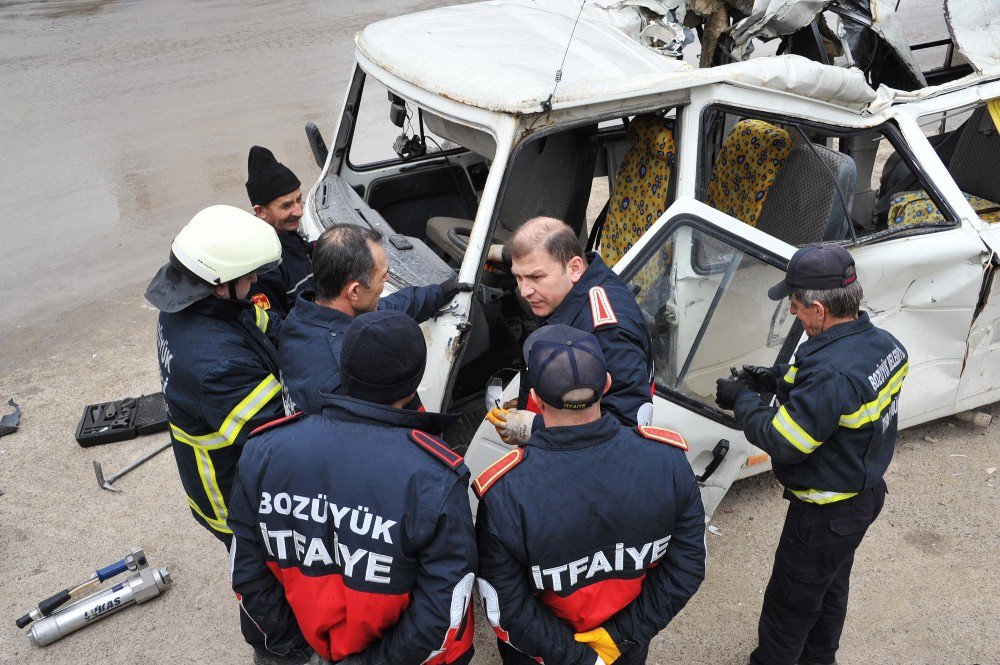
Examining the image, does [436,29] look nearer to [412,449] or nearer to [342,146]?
[342,146]

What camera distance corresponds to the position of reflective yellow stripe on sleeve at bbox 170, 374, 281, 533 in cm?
268

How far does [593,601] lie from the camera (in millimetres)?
2244

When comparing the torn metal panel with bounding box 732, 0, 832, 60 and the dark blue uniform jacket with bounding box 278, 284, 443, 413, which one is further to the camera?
the torn metal panel with bounding box 732, 0, 832, 60

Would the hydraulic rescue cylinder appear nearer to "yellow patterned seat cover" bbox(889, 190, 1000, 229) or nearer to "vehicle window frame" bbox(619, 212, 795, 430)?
"vehicle window frame" bbox(619, 212, 795, 430)

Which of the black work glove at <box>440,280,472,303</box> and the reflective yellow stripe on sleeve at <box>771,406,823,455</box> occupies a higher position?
the black work glove at <box>440,280,472,303</box>

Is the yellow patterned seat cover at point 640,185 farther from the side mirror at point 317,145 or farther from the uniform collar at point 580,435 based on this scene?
the uniform collar at point 580,435

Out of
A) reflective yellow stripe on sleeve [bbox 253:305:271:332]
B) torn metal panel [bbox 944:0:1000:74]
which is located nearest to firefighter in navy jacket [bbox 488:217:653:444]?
reflective yellow stripe on sleeve [bbox 253:305:271:332]

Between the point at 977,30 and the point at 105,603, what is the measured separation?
5.30 metres

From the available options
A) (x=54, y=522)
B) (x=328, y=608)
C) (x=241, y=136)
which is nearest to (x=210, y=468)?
(x=328, y=608)

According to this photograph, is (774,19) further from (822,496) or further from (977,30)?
(822,496)

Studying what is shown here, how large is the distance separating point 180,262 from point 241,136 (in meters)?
7.32

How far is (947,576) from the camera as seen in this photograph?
3.58m

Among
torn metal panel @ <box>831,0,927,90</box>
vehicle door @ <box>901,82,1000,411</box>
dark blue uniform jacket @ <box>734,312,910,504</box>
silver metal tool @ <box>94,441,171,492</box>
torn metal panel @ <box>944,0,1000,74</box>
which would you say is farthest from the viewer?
torn metal panel @ <box>831,0,927,90</box>

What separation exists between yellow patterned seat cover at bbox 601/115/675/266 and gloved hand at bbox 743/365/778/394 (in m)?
0.93
